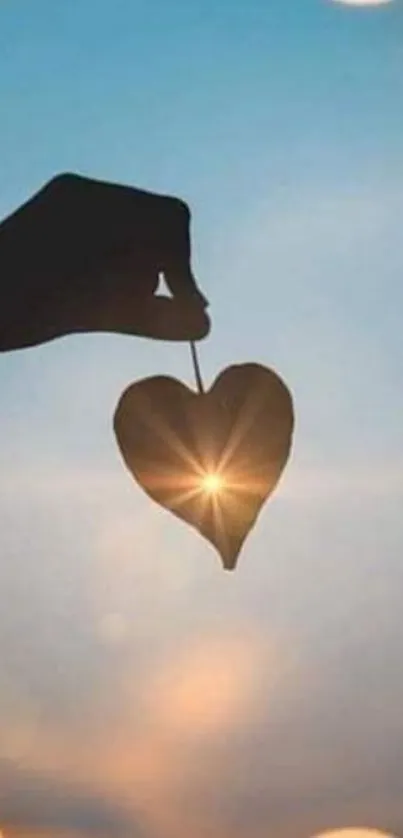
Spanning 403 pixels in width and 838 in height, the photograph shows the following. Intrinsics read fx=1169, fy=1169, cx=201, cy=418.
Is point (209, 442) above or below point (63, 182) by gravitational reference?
below

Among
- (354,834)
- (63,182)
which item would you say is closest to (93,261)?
(63,182)

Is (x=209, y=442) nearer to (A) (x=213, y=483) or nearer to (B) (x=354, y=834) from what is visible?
(A) (x=213, y=483)

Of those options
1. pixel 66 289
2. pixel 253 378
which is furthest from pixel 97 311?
pixel 253 378

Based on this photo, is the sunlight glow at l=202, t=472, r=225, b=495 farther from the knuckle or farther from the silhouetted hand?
the knuckle

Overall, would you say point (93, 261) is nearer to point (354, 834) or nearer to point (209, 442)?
point (209, 442)

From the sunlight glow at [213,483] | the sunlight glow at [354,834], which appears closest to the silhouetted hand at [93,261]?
the sunlight glow at [213,483]

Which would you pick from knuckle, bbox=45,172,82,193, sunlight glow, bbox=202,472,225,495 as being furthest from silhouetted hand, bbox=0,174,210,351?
sunlight glow, bbox=202,472,225,495
